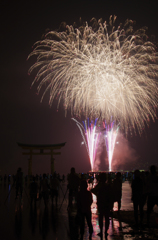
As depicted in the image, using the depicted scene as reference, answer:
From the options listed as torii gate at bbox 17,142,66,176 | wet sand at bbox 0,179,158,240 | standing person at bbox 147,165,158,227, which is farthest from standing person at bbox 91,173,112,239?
torii gate at bbox 17,142,66,176

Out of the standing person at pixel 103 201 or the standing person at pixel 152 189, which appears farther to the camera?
the standing person at pixel 152 189

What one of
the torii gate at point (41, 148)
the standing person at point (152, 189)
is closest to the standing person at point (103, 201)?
the standing person at point (152, 189)

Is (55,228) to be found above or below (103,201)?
below

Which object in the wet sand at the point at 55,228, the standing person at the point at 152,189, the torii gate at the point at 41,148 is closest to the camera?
the wet sand at the point at 55,228

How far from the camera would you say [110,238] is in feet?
17.9

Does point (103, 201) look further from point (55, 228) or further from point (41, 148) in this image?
point (41, 148)

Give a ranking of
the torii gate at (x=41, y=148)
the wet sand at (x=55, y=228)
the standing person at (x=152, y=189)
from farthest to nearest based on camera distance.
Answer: the torii gate at (x=41, y=148)
the standing person at (x=152, y=189)
the wet sand at (x=55, y=228)

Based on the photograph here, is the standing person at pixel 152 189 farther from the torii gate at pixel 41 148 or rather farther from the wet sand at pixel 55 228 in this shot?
the torii gate at pixel 41 148

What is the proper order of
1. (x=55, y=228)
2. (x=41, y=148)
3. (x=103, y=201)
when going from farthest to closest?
(x=41, y=148), (x=55, y=228), (x=103, y=201)

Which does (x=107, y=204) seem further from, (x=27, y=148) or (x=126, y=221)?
(x=27, y=148)

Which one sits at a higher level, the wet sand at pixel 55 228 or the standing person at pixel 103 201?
the standing person at pixel 103 201

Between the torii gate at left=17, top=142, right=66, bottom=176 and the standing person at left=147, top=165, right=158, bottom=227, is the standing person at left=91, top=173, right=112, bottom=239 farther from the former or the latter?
the torii gate at left=17, top=142, right=66, bottom=176

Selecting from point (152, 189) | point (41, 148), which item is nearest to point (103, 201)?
point (152, 189)

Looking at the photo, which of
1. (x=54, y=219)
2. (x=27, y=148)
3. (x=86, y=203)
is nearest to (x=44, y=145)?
(x=27, y=148)
